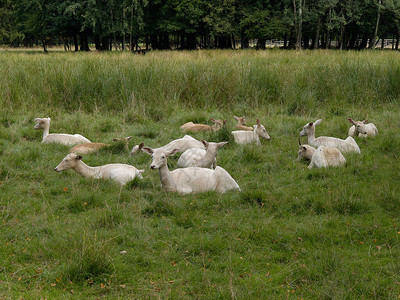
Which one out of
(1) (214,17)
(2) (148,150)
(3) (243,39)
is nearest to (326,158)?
(2) (148,150)

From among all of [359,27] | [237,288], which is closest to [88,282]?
[237,288]

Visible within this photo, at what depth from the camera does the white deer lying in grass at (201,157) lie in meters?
6.46

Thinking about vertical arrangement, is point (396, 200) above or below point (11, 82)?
below

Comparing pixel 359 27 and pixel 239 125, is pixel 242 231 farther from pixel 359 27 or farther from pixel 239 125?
pixel 359 27

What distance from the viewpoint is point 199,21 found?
134ft

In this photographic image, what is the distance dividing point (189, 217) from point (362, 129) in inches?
196

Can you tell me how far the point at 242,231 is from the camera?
4633 millimetres

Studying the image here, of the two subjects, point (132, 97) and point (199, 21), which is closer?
point (132, 97)

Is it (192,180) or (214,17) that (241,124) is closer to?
(192,180)

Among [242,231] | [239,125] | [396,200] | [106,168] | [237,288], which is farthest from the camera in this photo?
[239,125]

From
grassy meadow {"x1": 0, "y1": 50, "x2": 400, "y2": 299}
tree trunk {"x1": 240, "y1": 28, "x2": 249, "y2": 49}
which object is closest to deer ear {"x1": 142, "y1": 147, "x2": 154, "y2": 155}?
grassy meadow {"x1": 0, "y1": 50, "x2": 400, "y2": 299}

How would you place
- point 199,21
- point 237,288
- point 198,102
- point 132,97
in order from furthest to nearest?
point 199,21, point 198,102, point 132,97, point 237,288

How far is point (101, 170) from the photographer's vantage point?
248 inches

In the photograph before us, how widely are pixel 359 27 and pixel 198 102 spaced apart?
34979mm
